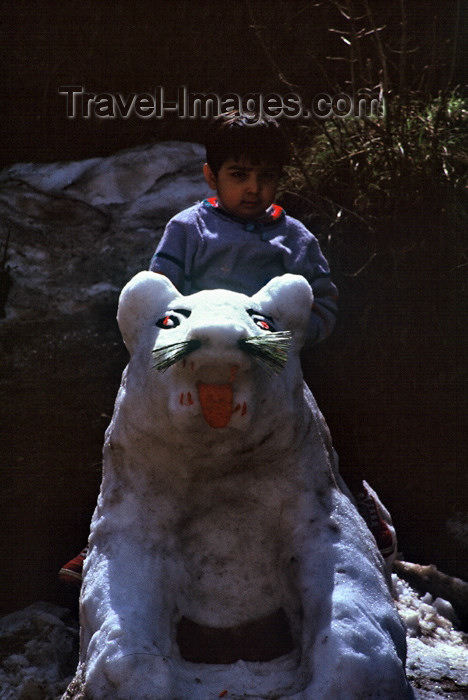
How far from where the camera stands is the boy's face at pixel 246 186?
2984mm

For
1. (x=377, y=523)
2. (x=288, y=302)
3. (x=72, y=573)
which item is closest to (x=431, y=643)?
(x=377, y=523)

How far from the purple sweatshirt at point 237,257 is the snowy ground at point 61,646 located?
3.20ft

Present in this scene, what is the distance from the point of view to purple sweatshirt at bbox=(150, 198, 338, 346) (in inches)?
114

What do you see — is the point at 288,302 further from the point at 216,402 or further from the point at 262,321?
the point at 216,402

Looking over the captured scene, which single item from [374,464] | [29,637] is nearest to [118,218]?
[374,464]

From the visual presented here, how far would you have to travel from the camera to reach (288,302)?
2.50 meters

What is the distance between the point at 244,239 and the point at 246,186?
177 millimetres

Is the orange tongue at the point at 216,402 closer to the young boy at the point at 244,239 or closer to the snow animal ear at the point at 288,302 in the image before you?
the snow animal ear at the point at 288,302

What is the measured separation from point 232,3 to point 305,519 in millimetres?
3755

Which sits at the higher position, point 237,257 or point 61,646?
point 237,257

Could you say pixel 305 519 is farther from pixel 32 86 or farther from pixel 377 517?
pixel 32 86

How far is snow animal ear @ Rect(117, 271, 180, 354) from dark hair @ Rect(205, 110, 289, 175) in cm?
65

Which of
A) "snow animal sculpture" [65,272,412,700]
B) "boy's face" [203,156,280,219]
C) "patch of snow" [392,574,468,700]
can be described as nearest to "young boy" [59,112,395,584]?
"boy's face" [203,156,280,219]

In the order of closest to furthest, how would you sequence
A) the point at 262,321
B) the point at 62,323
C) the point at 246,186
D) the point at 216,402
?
the point at 216,402
the point at 262,321
the point at 246,186
the point at 62,323
